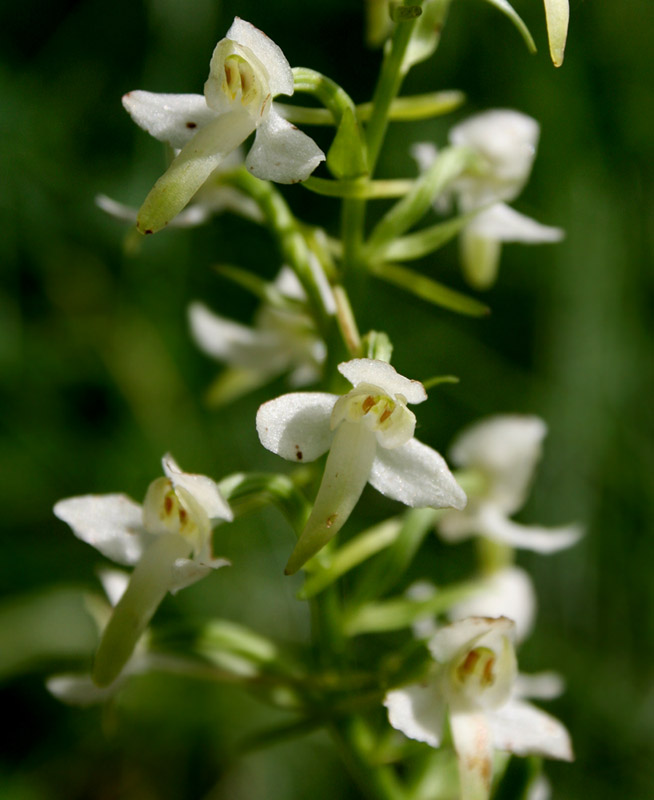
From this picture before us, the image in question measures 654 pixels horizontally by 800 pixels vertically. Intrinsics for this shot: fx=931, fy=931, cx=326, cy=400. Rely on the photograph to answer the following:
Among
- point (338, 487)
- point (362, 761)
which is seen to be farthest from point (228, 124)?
point (362, 761)

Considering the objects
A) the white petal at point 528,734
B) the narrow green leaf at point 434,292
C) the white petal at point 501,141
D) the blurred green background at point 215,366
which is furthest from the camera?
the blurred green background at point 215,366

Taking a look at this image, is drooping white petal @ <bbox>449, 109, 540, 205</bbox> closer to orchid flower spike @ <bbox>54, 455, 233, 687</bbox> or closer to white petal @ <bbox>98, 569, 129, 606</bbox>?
orchid flower spike @ <bbox>54, 455, 233, 687</bbox>

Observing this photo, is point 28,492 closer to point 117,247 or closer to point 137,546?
point 117,247

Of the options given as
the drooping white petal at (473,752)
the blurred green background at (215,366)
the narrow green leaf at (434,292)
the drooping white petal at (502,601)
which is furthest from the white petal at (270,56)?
the blurred green background at (215,366)

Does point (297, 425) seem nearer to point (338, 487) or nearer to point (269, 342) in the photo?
point (338, 487)

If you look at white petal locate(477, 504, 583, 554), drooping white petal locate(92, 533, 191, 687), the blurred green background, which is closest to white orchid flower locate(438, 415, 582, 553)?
white petal locate(477, 504, 583, 554)

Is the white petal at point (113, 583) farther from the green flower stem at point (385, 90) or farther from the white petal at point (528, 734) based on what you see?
the green flower stem at point (385, 90)
